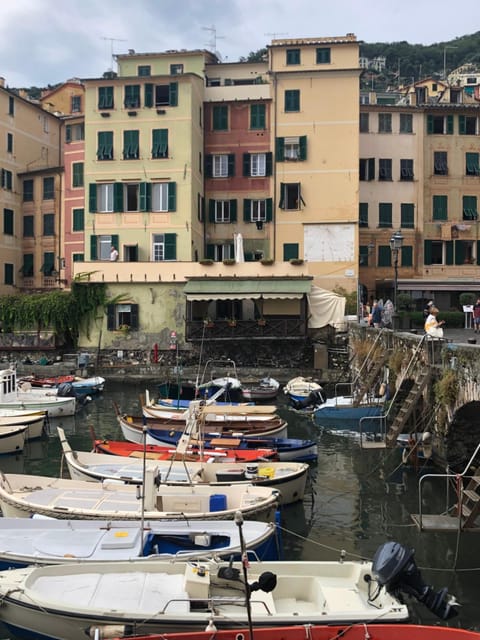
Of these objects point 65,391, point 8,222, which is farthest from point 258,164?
point 65,391

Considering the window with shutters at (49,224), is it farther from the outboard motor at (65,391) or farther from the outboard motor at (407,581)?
the outboard motor at (407,581)

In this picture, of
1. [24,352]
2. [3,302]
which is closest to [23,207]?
[3,302]

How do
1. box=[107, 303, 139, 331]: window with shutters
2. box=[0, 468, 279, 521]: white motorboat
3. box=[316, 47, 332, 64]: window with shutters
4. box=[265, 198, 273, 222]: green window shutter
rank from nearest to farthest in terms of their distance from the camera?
1. box=[0, 468, 279, 521]: white motorboat
2. box=[107, 303, 139, 331]: window with shutters
3. box=[316, 47, 332, 64]: window with shutters
4. box=[265, 198, 273, 222]: green window shutter

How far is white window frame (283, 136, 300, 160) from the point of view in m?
45.3

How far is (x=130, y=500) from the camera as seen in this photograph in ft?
46.9

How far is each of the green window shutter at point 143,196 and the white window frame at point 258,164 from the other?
8013 mm

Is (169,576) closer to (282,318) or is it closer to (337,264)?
(282,318)

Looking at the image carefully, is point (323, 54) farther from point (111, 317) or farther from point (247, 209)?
point (111, 317)

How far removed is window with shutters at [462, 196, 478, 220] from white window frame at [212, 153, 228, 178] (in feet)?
61.8

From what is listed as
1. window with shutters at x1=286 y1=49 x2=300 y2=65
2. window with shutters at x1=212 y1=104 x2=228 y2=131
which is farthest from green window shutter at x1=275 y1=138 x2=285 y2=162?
window with shutters at x1=286 y1=49 x2=300 y2=65

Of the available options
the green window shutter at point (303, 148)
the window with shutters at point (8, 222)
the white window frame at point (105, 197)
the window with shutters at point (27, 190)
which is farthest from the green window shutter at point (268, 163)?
the window with shutters at point (8, 222)

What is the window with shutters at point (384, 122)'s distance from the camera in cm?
4959

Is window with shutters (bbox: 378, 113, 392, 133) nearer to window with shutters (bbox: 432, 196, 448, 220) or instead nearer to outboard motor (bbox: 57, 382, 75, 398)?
window with shutters (bbox: 432, 196, 448, 220)

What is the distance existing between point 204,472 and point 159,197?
98.7 feet
